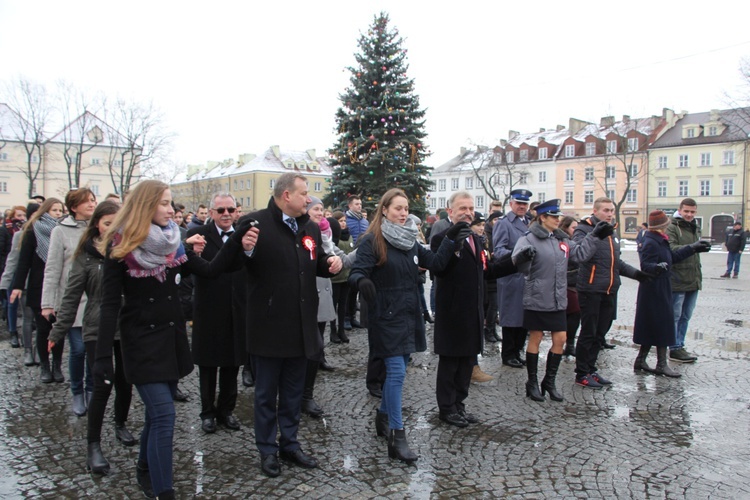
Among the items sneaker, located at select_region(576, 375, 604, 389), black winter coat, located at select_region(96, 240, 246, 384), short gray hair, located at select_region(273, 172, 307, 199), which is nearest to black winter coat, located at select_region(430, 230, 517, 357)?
short gray hair, located at select_region(273, 172, 307, 199)

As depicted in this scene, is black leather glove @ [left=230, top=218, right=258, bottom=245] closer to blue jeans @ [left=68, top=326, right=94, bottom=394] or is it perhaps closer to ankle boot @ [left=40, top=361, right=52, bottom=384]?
blue jeans @ [left=68, top=326, right=94, bottom=394]

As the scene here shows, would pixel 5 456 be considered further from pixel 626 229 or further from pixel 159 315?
pixel 626 229

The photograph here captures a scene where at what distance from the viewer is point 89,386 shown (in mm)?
5430

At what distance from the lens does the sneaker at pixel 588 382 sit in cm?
636

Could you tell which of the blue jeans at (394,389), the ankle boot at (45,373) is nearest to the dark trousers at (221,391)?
the blue jeans at (394,389)

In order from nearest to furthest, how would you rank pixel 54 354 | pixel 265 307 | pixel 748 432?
pixel 265 307 → pixel 748 432 → pixel 54 354

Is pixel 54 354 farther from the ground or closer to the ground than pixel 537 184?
closer to the ground

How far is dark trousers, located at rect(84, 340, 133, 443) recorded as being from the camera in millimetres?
4004

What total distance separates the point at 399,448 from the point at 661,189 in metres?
64.3

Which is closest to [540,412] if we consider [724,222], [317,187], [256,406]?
[256,406]

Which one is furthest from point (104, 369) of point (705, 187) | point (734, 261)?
point (705, 187)

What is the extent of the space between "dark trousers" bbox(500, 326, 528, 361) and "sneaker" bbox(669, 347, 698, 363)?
6.57 feet

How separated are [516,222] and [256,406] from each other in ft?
16.2

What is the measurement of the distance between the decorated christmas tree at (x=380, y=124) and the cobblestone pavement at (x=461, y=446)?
14.2 metres
